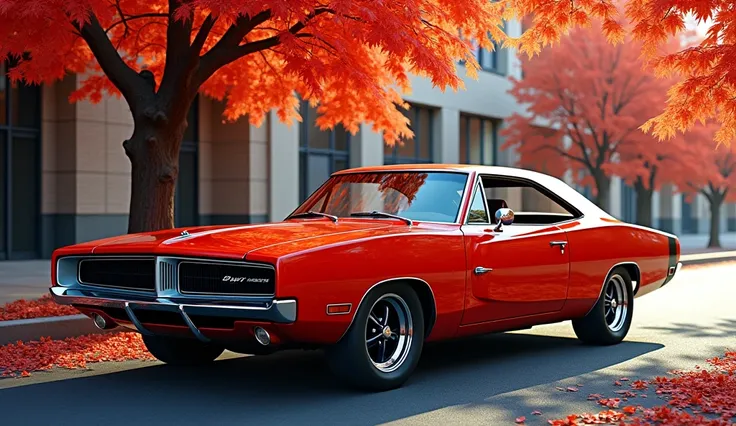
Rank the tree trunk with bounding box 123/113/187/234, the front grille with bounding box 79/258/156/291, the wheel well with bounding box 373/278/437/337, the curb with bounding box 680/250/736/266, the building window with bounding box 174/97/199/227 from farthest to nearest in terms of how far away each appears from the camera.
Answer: the building window with bounding box 174/97/199/227 → the curb with bounding box 680/250/736/266 → the tree trunk with bounding box 123/113/187/234 → the wheel well with bounding box 373/278/437/337 → the front grille with bounding box 79/258/156/291

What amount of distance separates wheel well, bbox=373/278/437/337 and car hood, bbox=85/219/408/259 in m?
0.39

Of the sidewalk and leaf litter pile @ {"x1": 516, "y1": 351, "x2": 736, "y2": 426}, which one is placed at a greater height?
the sidewalk

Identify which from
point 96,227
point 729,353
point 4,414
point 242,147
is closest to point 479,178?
point 729,353

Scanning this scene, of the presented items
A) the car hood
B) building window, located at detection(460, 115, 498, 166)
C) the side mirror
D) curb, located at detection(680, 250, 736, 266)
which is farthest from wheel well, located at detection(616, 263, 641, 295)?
building window, located at detection(460, 115, 498, 166)

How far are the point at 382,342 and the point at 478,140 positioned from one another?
2870 centimetres

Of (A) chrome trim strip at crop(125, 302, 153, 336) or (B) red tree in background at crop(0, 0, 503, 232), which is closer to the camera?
(A) chrome trim strip at crop(125, 302, 153, 336)

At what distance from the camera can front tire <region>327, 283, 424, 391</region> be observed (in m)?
6.38

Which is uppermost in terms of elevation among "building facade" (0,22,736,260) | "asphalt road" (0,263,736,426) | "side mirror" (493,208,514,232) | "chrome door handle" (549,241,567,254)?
"building facade" (0,22,736,260)

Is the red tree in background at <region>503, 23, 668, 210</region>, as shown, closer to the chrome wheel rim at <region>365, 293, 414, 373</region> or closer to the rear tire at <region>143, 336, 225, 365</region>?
the rear tire at <region>143, 336, 225, 365</region>

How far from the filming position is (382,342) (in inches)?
264

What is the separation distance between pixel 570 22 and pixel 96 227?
12262 millimetres

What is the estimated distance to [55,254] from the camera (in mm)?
7137

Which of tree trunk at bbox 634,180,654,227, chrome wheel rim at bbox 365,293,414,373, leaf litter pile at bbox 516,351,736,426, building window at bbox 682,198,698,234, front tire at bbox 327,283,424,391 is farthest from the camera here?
building window at bbox 682,198,698,234

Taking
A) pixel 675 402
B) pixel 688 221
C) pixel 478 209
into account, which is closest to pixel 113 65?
pixel 478 209
